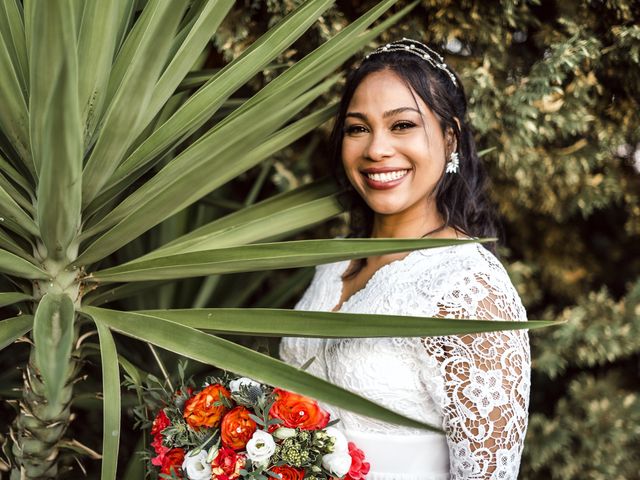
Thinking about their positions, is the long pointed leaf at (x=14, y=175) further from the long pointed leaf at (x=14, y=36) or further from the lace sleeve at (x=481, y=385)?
the lace sleeve at (x=481, y=385)

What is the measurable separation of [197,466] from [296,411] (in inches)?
8.8

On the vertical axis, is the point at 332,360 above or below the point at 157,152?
below

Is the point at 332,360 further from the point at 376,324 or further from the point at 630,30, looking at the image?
the point at 630,30

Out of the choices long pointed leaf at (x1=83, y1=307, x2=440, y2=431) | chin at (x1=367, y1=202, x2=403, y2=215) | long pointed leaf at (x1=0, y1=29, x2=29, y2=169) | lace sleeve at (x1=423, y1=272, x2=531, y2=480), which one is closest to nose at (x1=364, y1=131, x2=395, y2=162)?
chin at (x1=367, y1=202, x2=403, y2=215)

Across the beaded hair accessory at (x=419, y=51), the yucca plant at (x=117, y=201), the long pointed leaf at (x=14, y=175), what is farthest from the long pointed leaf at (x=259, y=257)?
the beaded hair accessory at (x=419, y=51)

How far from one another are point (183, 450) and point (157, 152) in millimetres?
615

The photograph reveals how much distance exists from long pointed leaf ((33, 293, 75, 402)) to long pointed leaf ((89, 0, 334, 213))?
261 mm

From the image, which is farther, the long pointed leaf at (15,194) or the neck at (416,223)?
the neck at (416,223)

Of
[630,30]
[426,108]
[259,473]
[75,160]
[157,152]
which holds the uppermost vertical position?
[630,30]

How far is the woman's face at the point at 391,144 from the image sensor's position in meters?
1.65

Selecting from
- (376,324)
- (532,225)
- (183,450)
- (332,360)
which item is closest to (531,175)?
(532,225)

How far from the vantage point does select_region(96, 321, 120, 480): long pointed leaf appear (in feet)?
3.80

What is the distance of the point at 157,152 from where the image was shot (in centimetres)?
138

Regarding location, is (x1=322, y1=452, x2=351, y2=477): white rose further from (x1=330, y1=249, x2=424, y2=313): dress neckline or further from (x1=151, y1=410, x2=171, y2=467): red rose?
(x1=330, y1=249, x2=424, y2=313): dress neckline
